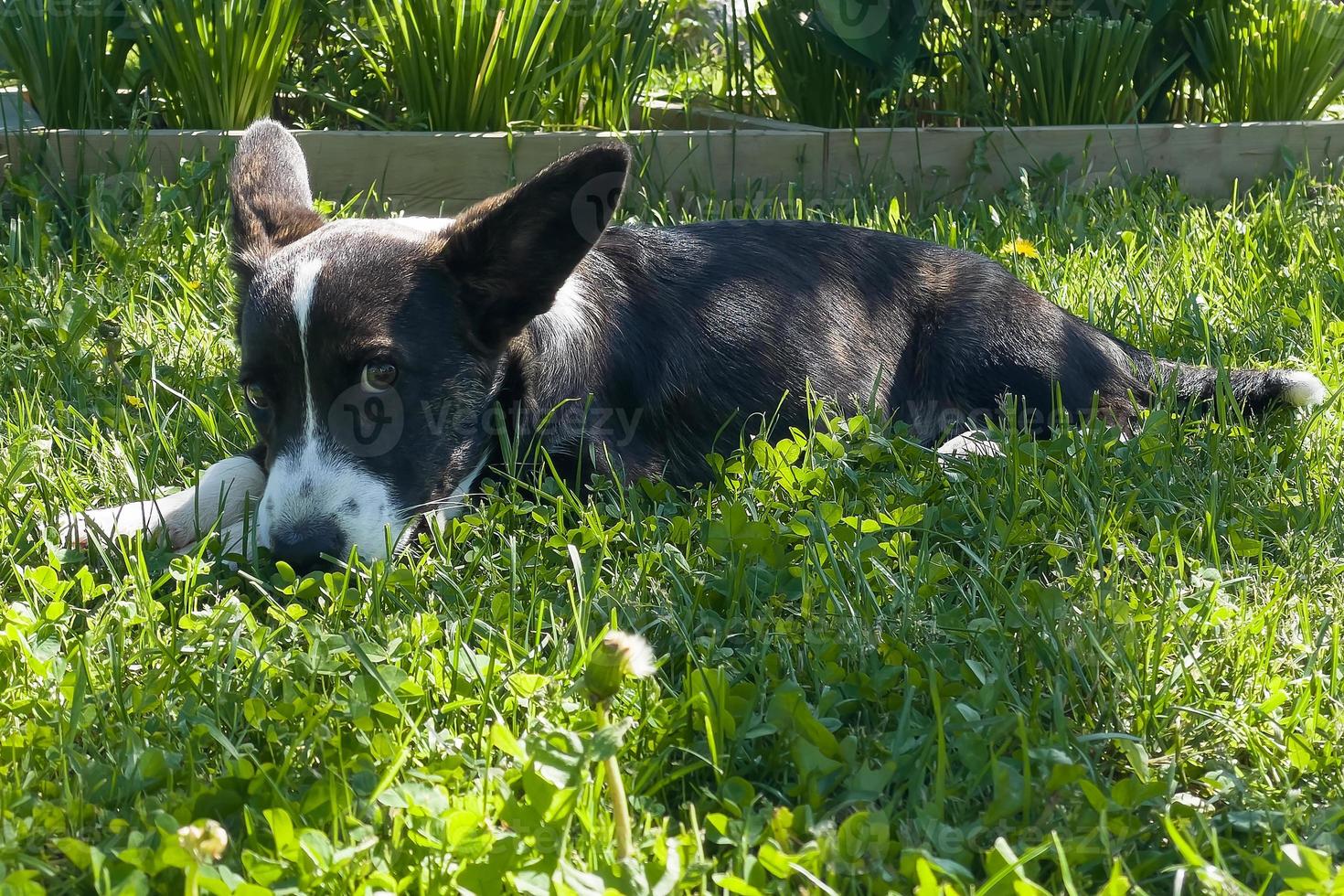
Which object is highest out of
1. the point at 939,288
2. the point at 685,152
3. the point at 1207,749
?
the point at 685,152

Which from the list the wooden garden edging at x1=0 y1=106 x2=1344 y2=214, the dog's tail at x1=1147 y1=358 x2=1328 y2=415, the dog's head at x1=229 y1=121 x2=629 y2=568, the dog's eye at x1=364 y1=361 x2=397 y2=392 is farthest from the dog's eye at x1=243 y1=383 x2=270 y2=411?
the wooden garden edging at x1=0 y1=106 x2=1344 y2=214

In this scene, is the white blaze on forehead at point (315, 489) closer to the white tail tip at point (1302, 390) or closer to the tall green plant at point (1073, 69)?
the white tail tip at point (1302, 390)

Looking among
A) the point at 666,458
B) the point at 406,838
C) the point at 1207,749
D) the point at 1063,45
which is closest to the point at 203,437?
the point at 666,458

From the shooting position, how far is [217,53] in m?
4.38

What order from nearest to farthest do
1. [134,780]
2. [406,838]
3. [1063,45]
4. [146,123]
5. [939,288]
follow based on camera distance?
[406,838]
[134,780]
[939,288]
[146,123]
[1063,45]

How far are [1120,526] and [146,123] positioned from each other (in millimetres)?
3841

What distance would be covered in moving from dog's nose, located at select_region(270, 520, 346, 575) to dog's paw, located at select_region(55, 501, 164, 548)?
29cm

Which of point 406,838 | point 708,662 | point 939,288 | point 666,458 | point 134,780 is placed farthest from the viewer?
point 939,288

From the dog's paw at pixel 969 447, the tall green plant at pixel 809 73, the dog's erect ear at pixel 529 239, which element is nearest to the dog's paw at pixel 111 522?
the dog's erect ear at pixel 529 239

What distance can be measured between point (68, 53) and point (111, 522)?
9.06 feet

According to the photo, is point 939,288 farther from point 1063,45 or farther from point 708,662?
point 1063,45

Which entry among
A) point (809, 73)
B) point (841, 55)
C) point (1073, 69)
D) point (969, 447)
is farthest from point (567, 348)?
point (1073, 69)

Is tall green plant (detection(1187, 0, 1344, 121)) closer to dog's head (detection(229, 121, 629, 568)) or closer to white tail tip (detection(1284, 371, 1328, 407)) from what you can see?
white tail tip (detection(1284, 371, 1328, 407))

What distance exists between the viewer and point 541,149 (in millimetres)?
4645
